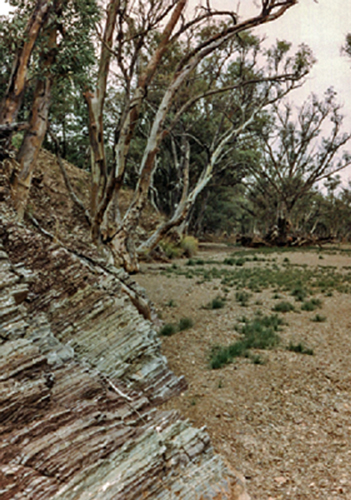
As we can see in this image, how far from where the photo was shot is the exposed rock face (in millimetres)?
2129

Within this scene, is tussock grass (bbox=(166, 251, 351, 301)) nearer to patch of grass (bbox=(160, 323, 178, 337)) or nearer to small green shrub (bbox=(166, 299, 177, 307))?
small green shrub (bbox=(166, 299, 177, 307))

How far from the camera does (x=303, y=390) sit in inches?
166

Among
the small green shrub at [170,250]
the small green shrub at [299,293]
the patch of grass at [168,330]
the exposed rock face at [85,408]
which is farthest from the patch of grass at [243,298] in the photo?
the small green shrub at [170,250]

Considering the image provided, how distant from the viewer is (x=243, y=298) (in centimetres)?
850

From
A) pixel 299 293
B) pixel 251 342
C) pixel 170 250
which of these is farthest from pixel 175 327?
pixel 170 250

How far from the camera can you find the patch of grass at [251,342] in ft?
16.5

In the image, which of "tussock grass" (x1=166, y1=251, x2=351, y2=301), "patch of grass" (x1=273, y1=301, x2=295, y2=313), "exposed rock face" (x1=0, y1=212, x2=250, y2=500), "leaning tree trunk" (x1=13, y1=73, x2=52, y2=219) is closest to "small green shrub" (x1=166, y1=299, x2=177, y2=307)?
"patch of grass" (x1=273, y1=301, x2=295, y2=313)

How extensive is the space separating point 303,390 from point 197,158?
74.3ft

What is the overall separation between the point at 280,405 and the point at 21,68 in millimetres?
→ 7577

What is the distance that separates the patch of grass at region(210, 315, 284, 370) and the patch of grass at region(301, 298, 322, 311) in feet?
3.54

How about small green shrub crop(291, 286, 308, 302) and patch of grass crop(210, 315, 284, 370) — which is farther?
small green shrub crop(291, 286, 308, 302)

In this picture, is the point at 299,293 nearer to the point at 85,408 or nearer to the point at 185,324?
the point at 185,324

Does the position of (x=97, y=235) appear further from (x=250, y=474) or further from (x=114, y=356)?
(x=250, y=474)

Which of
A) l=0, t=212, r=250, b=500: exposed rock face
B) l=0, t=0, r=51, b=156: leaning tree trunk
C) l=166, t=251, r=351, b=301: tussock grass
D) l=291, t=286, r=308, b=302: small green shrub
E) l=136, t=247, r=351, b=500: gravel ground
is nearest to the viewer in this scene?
l=0, t=212, r=250, b=500: exposed rock face
